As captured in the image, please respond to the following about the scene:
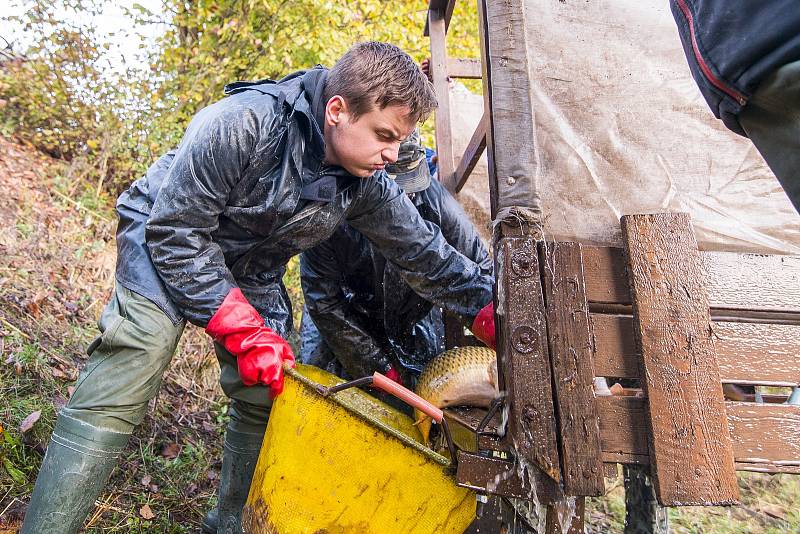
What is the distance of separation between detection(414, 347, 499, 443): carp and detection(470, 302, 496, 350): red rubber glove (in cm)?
9

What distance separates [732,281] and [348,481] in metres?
1.36

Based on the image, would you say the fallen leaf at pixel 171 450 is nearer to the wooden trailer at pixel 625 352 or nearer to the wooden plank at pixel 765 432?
the wooden trailer at pixel 625 352

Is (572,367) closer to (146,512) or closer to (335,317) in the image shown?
(335,317)

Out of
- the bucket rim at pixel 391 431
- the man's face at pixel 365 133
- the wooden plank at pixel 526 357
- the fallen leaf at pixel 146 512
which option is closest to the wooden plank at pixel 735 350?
the wooden plank at pixel 526 357

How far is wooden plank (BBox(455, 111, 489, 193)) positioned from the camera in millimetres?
3037

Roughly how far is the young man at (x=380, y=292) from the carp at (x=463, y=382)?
91cm

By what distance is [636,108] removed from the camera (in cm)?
226

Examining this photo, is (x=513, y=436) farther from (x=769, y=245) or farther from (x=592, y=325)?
(x=769, y=245)

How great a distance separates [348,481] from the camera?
6.32 feet

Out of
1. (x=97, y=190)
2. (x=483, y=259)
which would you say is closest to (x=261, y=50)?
(x=97, y=190)

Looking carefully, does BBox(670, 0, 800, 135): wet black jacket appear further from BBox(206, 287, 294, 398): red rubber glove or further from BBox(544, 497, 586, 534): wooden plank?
BBox(206, 287, 294, 398): red rubber glove

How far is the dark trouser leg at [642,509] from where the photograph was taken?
3.06 m

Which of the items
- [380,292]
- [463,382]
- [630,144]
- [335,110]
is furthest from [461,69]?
[463,382]

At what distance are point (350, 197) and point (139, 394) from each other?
1112mm
